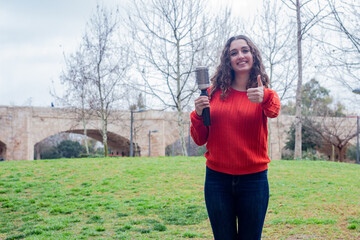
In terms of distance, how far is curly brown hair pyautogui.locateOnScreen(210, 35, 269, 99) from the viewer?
7.22 ft

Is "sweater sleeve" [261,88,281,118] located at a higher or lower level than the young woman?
higher

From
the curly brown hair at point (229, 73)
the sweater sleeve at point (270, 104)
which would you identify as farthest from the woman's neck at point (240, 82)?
the sweater sleeve at point (270, 104)

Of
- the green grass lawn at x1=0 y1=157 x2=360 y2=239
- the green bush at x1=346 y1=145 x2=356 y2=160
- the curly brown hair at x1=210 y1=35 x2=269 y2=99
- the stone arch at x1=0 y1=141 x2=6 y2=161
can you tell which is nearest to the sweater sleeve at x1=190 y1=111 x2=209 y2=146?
the curly brown hair at x1=210 y1=35 x2=269 y2=99

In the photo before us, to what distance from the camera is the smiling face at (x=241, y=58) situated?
7.23ft

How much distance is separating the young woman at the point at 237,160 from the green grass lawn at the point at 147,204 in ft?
9.67

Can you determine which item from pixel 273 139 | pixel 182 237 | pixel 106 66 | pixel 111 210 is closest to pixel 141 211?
pixel 111 210

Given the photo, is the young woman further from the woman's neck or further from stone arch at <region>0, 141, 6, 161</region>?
stone arch at <region>0, 141, 6, 161</region>

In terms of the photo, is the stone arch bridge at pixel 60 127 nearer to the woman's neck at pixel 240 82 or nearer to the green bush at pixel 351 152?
the green bush at pixel 351 152

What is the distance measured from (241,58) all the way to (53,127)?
28698mm

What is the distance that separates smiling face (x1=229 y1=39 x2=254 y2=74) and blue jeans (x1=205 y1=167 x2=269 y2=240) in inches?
25.6

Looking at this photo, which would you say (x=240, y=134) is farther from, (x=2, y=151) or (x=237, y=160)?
(x=2, y=151)

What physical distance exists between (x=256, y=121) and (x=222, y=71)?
0.41 metres

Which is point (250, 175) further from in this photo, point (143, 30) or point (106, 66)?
point (106, 66)

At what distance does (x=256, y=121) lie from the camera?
81.6 inches
